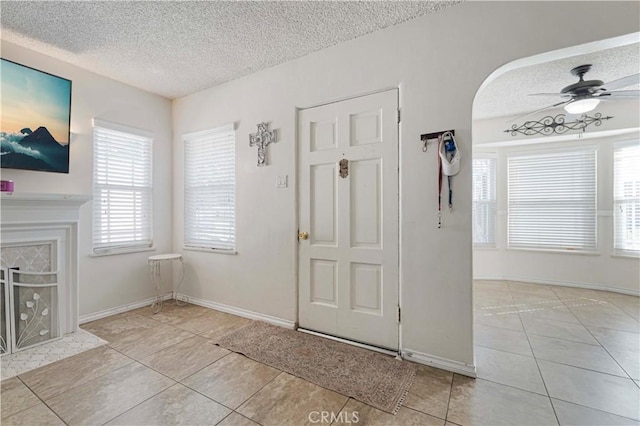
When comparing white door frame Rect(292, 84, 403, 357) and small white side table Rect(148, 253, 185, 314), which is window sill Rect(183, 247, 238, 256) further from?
white door frame Rect(292, 84, 403, 357)

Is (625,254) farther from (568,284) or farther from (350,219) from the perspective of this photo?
(350,219)

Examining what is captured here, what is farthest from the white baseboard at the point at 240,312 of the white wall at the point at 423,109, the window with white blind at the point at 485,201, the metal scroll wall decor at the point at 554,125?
the metal scroll wall decor at the point at 554,125

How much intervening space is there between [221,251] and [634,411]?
11.9 ft

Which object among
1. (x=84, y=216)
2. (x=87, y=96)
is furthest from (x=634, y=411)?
(x=87, y=96)

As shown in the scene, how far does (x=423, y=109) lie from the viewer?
223cm

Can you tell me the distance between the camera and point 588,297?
152 inches

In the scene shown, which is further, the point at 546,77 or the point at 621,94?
the point at 546,77

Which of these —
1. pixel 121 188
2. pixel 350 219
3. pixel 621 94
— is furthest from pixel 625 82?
pixel 121 188

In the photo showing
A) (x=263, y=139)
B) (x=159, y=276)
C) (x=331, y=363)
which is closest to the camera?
(x=331, y=363)

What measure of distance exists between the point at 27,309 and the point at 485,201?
242 inches

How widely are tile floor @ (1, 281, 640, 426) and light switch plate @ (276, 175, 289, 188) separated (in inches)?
62.8

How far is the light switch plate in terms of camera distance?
9.59ft

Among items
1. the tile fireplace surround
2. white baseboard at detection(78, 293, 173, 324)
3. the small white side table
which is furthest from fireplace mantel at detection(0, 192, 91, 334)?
the small white side table

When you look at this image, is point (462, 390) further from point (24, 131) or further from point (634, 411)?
point (24, 131)
